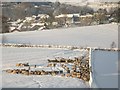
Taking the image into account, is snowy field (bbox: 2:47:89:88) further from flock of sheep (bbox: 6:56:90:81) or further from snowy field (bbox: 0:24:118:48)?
snowy field (bbox: 0:24:118:48)

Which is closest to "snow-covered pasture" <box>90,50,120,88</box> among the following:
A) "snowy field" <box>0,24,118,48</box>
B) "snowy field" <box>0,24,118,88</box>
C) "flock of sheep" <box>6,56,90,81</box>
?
"snowy field" <box>0,24,118,88</box>

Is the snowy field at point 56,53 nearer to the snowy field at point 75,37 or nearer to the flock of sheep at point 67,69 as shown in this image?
the snowy field at point 75,37

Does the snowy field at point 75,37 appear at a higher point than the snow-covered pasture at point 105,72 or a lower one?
higher

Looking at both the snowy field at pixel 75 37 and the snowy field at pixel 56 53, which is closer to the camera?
the snowy field at pixel 56 53

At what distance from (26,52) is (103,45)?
7.99ft

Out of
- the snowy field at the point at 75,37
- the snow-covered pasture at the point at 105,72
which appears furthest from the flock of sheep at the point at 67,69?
the snowy field at the point at 75,37

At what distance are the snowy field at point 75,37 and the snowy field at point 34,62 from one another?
151 cm

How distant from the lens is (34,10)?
23.8 m

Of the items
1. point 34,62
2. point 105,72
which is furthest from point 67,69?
point 34,62

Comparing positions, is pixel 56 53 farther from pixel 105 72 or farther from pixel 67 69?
pixel 105 72

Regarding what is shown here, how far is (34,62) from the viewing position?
6723mm

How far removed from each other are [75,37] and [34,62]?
14.7 ft

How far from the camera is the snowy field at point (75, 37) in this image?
393 inches

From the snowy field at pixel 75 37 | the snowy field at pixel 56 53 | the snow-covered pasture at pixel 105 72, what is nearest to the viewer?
the snow-covered pasture at pixel 105 72
